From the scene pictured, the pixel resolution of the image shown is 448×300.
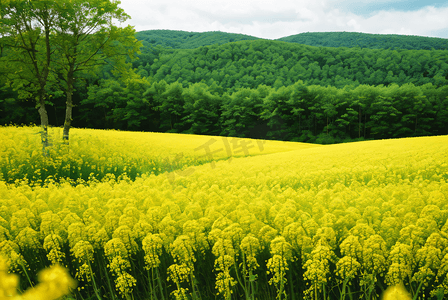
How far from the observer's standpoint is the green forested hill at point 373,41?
481 feet

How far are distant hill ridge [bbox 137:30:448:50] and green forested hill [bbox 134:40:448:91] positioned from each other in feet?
187

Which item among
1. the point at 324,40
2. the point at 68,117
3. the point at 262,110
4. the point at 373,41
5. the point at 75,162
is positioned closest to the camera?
the point at 75,162

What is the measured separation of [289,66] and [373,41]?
324 feet

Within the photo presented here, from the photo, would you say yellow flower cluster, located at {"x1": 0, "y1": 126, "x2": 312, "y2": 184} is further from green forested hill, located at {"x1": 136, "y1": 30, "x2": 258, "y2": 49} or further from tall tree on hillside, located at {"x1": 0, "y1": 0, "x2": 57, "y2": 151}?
green forested hill, located at {"x1": 136, "y1": 30, "x2": 258, "y2": 49}

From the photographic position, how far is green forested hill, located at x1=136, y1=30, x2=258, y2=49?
564 feet

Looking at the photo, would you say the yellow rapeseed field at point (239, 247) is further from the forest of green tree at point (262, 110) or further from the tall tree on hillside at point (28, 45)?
the forest of green tree at point (262, 110)

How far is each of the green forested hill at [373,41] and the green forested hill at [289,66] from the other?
63.0 meters

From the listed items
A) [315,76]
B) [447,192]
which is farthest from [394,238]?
[315,76]

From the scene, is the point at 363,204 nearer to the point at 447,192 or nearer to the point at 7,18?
the point at 447,192

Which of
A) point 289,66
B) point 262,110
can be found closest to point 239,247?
point 262,110

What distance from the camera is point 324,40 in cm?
18850

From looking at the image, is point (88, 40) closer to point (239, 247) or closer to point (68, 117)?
point (68, 117)

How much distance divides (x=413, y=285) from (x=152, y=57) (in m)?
106

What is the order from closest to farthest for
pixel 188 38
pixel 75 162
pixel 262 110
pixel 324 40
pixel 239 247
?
pixel 239 247 < pixel 75 162 < pixel 262 110 < pixel 324 40 < pixel 188 38
